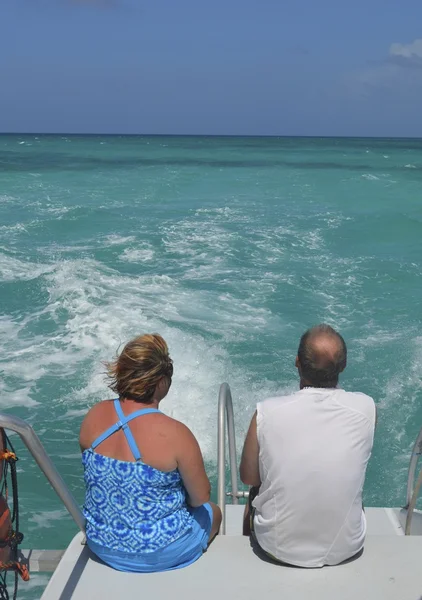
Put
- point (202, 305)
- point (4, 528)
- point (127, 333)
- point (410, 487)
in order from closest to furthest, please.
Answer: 1. point (4, 528)
2. point (410, 487)
3. point (127, 333)
4. point (202, 305)

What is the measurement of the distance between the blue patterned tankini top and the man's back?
13.4 inches

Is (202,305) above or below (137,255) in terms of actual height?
below

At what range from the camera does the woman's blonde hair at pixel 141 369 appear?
114 inches

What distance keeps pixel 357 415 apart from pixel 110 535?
3.19 ft

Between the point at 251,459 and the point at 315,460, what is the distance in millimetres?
255

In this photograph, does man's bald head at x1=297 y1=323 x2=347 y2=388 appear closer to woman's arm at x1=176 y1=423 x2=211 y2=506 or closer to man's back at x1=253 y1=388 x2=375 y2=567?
man's back at x1=253 y1=388 x2=375 y2=567

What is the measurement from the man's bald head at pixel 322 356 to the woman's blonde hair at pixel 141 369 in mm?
503

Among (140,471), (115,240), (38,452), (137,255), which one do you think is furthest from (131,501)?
(115,240)

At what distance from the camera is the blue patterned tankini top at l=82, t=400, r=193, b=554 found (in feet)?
9.41

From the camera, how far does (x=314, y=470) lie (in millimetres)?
2891

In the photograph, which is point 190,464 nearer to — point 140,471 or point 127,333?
point 140,471

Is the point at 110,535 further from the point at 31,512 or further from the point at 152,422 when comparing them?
the point at 31,512

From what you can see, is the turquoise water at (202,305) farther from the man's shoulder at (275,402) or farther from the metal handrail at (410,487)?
the man's shoulder at (275,402)

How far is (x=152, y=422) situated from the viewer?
113 inches
